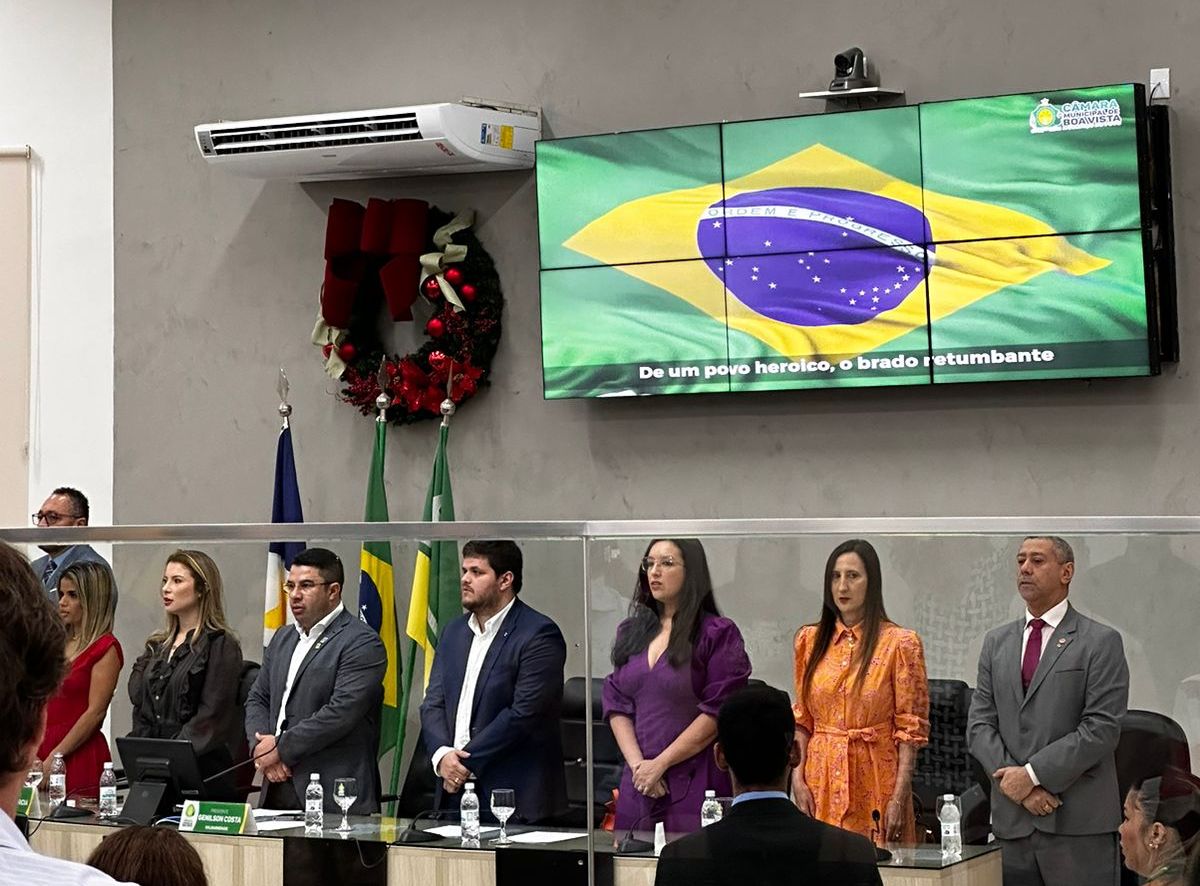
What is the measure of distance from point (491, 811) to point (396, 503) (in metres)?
2.87

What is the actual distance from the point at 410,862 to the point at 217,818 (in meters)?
0.58

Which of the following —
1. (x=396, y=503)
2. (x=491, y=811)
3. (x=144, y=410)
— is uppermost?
(x=144, y=410)

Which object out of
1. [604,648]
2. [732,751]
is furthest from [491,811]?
[732,751]

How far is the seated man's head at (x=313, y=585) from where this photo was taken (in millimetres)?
4551

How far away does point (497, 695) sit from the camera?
429cm

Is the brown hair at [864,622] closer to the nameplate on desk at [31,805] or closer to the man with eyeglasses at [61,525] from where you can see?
the man with eyeglasses at [61,525]

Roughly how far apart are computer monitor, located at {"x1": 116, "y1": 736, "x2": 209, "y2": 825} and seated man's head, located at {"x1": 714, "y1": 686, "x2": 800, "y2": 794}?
4.97ft

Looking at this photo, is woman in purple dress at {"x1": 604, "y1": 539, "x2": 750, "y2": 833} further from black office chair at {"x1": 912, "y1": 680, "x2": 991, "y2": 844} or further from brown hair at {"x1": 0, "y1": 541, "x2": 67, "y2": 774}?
brown hair at {"x1": 0, "y1": 541, "x2": 67, "y2": 774}


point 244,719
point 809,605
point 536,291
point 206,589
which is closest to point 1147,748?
point 809,605

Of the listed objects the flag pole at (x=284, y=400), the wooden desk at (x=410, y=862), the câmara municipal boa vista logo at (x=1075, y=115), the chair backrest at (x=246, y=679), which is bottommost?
the wooden desk at (x=410, y=862)

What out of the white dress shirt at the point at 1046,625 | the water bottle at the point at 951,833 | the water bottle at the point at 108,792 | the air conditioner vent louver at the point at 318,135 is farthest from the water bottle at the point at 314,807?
the air conditioner vent louver at the point at 318,135

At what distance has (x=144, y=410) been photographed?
292 inches

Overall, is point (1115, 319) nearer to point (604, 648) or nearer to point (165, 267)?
point (604, 648)

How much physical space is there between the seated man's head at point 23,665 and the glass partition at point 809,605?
2848 millimetres
